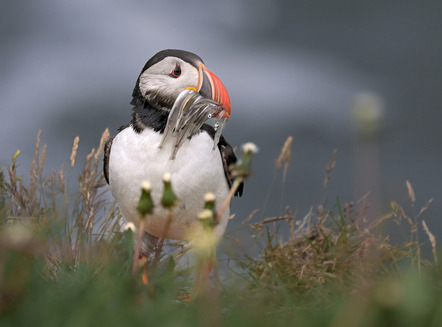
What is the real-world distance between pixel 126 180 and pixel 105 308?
1979mm

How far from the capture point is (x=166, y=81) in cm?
412

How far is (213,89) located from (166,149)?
0.53 meters

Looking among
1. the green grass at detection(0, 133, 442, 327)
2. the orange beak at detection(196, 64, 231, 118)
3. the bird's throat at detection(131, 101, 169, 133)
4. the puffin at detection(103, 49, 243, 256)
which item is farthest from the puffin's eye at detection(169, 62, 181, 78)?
the green grass at detection(0, 133, 442, 327)

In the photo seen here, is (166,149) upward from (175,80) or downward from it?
downward

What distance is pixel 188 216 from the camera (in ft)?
14.0

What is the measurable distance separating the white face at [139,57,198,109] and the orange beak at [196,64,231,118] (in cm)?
4

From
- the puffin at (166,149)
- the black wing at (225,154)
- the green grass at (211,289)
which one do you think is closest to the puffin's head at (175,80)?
the puffin at (166,149)

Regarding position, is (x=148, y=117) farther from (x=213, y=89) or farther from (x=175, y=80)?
(x=213, y=89)

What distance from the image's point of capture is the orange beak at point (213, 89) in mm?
3971

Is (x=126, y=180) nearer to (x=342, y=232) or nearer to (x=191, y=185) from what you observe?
(x=191, y=185)

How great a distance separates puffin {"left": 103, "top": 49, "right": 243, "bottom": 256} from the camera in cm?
408

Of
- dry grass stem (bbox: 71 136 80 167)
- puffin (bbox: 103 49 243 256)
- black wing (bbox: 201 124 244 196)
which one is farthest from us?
dry grass stem (bbox: 71 136 80 167)

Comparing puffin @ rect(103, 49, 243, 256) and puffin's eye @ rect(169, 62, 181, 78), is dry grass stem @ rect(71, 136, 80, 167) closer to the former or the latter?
puffin @ rect(103, 49, 243, 256)

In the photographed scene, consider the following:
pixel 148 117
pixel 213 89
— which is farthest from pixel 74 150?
pixel 213 89
